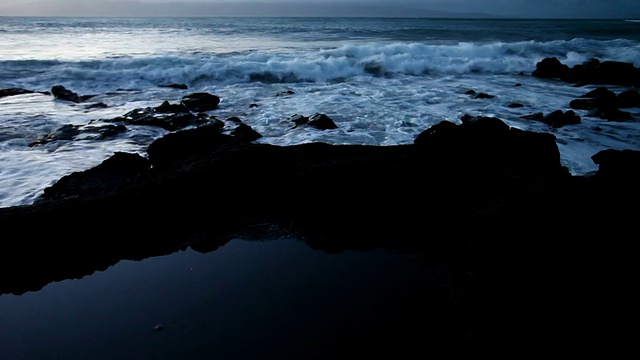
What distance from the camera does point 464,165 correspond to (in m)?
4.12

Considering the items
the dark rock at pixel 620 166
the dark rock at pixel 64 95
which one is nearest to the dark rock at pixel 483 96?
the dark rock at pixel 620 166

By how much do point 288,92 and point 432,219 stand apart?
32.3 feet

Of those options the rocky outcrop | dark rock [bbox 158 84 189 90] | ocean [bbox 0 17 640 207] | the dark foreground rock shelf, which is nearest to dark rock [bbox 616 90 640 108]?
ocean [bbox 0 17 640 207]

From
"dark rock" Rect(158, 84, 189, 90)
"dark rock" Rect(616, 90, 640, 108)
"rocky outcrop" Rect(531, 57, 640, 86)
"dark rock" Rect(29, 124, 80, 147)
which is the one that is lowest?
"dark rock" Rect(29, 124, 80, 147)

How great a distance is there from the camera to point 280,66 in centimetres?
1734

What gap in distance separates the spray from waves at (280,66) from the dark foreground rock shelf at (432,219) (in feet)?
38.6

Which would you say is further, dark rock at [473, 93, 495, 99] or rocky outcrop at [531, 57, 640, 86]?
rocky outcrop at [531, 57, 640, 86]

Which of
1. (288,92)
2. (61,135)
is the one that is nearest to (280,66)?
(288,92)

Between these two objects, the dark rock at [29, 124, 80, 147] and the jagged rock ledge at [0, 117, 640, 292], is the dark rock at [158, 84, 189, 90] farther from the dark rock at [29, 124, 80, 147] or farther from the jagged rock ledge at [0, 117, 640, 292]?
the jagged rock ledge at [0, 117, 640, 292]

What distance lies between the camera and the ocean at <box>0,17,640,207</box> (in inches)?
284

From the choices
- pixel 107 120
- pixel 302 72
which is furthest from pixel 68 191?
pixel 302 72

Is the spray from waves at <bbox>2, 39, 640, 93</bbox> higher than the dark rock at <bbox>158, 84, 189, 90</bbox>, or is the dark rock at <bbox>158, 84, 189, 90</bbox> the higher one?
the spray from waves at <bbox>2, 39, 640, 93</bbox>

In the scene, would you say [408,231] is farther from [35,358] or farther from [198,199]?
[35,358]

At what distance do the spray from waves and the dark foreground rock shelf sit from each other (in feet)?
38.6
